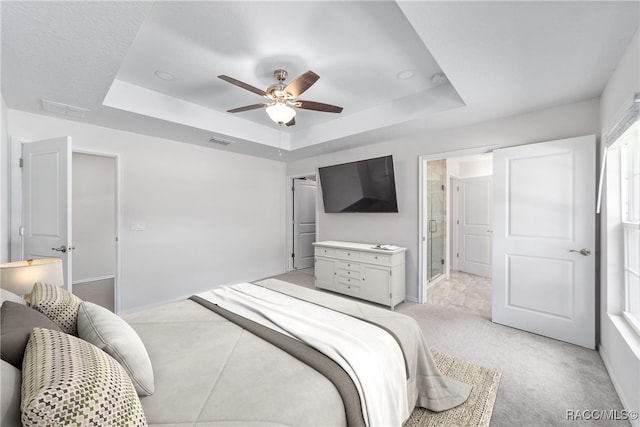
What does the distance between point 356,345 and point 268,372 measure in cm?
45

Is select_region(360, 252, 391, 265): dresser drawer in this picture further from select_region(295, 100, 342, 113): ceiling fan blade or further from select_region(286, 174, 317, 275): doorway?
select_region(286, 174, 317, 275): doorway

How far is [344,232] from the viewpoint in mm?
4555

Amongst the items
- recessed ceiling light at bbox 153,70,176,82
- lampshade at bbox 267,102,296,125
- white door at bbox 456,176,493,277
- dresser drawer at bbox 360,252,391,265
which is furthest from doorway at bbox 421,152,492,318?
recessed ceiling light at bbox 153,70,176,82

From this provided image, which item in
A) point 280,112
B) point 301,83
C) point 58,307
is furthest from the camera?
point 280,112

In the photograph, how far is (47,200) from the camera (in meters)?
2.60

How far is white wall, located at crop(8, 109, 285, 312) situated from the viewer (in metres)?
3.31

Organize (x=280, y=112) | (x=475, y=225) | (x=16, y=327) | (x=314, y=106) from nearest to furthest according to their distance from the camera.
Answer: (x=16, y=327) < (x=280, y=112) < (x=314, y=106) < (x=475, y=225)

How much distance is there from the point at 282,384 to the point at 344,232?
3568mm

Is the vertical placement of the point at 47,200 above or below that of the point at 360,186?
below

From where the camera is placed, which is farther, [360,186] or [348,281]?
[360,186]

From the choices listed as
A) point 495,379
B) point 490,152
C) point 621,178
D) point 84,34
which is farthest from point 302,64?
point 495,379

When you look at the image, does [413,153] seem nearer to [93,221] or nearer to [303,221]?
[303,221]

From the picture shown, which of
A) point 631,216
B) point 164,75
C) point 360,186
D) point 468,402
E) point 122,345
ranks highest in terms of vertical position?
point 164,75

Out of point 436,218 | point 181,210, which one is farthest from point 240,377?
point 436,218
